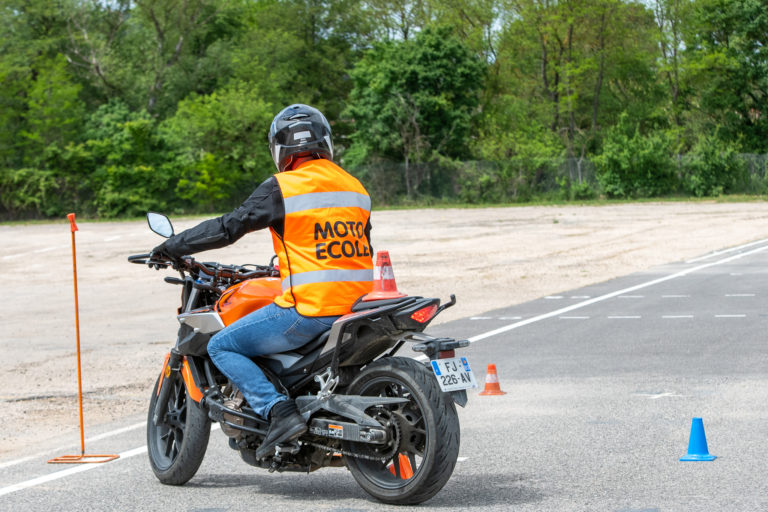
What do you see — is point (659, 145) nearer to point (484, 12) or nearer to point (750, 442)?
point (484, 12)

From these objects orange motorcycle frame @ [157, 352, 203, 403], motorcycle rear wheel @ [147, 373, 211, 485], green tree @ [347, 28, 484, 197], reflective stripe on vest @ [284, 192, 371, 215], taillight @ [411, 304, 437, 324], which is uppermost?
green tree @ [347, 28, 484, 197]

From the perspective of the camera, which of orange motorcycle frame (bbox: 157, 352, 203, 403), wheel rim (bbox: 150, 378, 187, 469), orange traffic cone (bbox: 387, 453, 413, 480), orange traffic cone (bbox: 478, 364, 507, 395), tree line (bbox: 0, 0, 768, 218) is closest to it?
orange traffic cone (bbox: 387, 453, 413, 480)

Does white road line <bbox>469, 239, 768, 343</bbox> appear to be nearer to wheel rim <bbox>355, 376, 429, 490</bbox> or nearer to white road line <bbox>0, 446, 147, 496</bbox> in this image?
white road line <bbox>0, 446, 147, 496</bbox>

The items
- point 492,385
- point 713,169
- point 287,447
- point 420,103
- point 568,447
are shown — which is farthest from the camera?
point 420,103

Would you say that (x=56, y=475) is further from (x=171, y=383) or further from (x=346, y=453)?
(x=346, y=453)

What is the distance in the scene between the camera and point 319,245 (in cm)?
549

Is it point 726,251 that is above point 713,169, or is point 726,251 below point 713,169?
below

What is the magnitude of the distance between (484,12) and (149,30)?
2292 cm

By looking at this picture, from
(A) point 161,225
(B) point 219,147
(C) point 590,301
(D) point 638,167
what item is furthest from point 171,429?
(D) point 638,167

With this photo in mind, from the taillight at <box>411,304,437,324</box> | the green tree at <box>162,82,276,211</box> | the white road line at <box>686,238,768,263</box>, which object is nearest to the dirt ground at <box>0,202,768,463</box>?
the white road line at <box>686,238,768,263</box>

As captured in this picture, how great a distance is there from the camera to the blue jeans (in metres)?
5.51

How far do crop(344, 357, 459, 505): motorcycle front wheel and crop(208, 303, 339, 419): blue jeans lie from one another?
363mm

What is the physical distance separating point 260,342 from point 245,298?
0.34 meters

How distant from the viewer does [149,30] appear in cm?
6806
